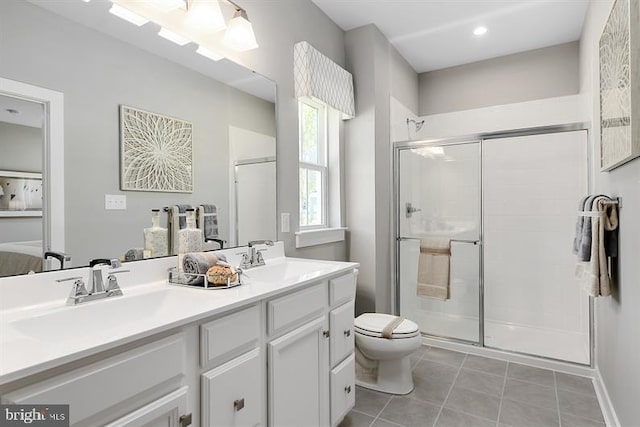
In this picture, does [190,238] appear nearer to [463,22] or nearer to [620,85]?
[620,85]

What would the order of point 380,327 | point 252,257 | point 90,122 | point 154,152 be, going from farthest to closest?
point 380,327 → point 252,257 → point 154,152 → point 90,122

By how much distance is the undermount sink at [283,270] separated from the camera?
1892 millimetres

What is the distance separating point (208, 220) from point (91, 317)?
2.43 ft

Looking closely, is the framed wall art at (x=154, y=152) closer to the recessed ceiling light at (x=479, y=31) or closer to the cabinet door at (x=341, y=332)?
the cabinet door at (x=341, y=332)

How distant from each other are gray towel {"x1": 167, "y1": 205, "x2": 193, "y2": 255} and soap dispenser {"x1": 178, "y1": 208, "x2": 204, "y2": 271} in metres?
0.02

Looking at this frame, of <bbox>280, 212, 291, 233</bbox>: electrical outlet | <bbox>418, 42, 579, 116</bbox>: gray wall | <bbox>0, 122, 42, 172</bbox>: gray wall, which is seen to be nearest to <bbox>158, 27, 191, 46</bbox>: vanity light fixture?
<bbox>0, 122, 42, 172</bbox>: gray wall

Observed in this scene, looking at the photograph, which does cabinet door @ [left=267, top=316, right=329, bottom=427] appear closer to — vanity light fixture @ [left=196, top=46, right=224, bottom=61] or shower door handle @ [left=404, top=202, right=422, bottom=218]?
vanity light fixture @ [left=196, top=46, right=224, bottom=61]

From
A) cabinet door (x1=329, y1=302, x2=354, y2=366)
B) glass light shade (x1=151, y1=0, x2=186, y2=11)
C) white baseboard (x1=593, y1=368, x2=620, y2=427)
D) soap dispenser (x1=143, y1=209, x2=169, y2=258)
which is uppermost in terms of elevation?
glass light shade (x1=151, y1=0, x2=186, y2=11)

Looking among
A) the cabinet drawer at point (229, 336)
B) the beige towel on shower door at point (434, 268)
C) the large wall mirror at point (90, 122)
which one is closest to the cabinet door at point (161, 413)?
the cabinet drawer at point (229, 336)

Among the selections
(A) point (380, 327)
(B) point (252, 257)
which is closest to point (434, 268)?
(A) point (380, 327)

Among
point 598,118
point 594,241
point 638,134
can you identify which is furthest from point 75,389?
point 598,118

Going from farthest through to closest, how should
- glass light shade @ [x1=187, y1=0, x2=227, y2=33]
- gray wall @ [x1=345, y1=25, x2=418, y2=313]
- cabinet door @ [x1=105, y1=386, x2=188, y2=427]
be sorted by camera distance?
Result: 1. gray wall @ [x1=345, y1=25, x2=418, y2=313]
2. glass light shade @ [x1=187, y1=0, x2=227, y2=33]
3. cabinet door @ [x1=105, y1=386, x2=188, y2=427]

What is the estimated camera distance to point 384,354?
225 cm

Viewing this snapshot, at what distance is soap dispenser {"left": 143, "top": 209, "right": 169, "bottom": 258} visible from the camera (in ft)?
4.98
